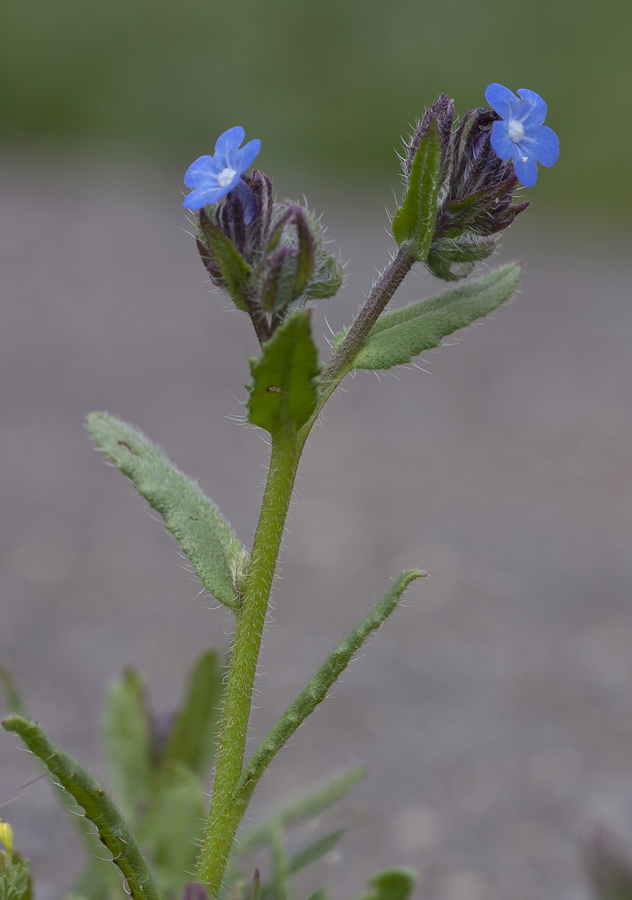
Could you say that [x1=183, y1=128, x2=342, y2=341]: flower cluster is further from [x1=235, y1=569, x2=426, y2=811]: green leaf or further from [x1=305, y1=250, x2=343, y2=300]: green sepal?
[x1=235, y1=569, x2=426, y2=811]: green leaf

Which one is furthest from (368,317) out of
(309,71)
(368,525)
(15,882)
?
(309,71)

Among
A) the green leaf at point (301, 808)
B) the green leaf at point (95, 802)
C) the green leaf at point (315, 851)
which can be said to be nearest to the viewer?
the green leaf at point (95, 802)

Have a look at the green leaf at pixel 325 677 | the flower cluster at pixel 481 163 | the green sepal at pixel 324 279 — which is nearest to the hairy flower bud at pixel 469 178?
the flower cluster at pixel 481 163

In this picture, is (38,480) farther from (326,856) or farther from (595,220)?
(595,220)

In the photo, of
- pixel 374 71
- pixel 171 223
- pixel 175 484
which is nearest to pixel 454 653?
pixel 175 484

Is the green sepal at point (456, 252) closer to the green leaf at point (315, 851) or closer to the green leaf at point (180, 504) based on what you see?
the green leaf at point (180, 504)

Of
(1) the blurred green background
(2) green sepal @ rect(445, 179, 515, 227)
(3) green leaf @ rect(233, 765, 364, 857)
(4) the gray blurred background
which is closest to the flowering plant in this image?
(2) green sepal @ rect(445, 179, 515, 227)

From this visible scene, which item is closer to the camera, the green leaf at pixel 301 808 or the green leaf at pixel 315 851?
the green leaf at pixel 315 851
